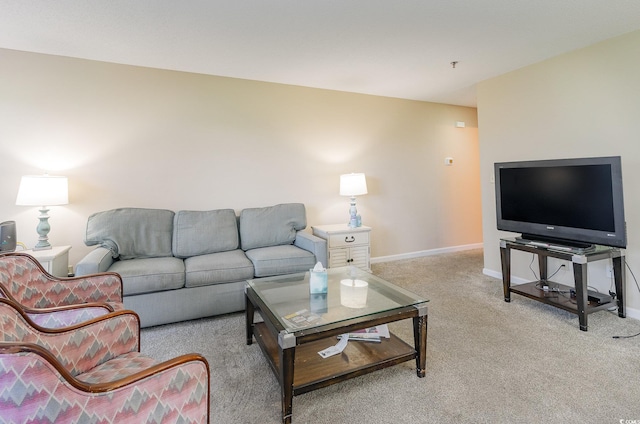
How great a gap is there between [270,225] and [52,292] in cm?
188

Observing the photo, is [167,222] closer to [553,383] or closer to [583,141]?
[553,383]

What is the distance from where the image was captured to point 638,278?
245 centimetres

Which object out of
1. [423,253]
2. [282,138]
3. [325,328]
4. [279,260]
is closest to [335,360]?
[325,328]

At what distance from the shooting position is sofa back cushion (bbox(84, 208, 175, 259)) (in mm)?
2643

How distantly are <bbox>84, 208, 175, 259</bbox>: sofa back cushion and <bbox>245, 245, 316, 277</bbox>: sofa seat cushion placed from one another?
82 centimetres

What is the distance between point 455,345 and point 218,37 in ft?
9.71

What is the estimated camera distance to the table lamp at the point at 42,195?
242cm

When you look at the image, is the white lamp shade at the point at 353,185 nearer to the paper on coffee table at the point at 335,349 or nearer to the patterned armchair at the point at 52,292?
the paper on coffee table at the point at 335,349

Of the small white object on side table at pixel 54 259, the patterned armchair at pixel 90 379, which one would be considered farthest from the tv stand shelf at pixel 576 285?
the small white object on side table at pixel 54 259

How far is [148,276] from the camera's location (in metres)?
2.34

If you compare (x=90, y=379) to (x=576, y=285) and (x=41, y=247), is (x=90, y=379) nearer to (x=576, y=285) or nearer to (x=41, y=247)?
(x=41, y=247)

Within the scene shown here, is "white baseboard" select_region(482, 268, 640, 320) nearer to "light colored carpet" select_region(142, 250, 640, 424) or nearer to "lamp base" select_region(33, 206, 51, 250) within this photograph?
"light colored carpet" select_region(142, 250, 640, 424)

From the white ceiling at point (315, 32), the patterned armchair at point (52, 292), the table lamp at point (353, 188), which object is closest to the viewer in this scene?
the patterned armchair at point (52, 292)

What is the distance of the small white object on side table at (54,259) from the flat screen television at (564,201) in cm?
393
